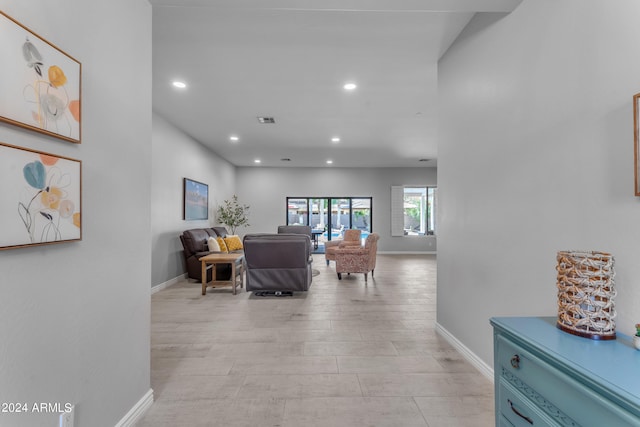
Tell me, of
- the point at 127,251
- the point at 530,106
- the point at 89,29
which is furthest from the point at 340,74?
the point at 127,251

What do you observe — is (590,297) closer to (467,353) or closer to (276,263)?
(467,353)

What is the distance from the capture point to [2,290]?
1051 millimetres

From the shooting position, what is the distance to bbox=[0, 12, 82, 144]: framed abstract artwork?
40.6 inches

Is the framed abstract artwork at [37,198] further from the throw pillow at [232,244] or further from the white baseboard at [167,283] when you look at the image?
the throw pillow at [232,244]

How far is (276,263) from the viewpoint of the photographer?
454 centimetres

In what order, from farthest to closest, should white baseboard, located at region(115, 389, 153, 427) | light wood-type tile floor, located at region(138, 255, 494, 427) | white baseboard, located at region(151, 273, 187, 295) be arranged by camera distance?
1. white baseboard, located at region(151, 273, 187, 295)
2. light wood-type tile floor, located at region(138, 255, 494, 427)
3. white baseboard, located at region(115, 389, 153, 427)

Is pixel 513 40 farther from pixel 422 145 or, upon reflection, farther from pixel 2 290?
pixel 422 145

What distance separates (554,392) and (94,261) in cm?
202

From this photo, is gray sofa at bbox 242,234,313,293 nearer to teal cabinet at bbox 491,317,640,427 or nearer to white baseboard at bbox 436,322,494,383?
white baseboard at bbox 436,322,494,383

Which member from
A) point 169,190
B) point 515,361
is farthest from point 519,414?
point 169,190

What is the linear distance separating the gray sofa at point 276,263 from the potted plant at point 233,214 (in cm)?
378

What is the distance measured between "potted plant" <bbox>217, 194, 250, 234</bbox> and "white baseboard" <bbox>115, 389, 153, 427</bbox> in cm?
624

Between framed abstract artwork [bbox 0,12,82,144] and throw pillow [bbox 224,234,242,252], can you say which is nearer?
framed abstract artwork [bbox 0,12,82,144]

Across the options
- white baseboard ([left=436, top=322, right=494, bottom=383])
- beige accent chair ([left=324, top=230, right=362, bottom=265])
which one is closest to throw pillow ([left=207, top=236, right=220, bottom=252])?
beige accent chair ([left=324, top=230, right=362, bottom=265])
